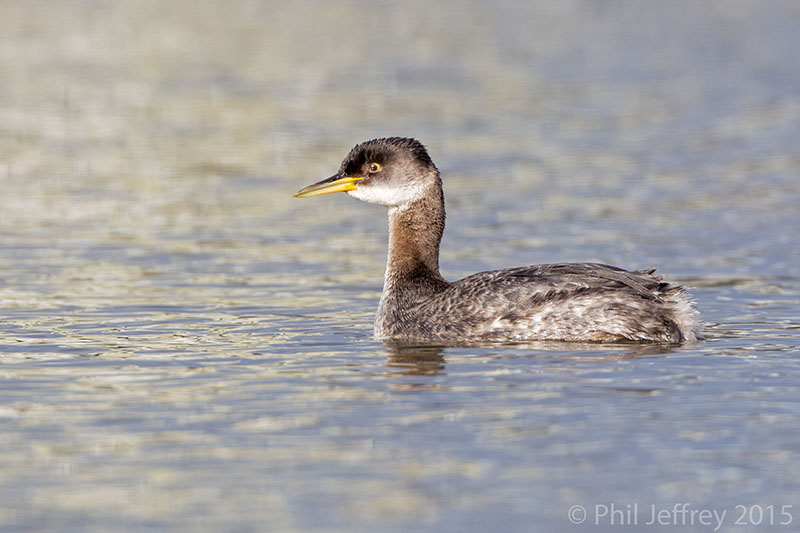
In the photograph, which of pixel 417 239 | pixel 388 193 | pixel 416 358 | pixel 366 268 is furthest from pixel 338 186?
pixel 366 268

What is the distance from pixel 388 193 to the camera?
40.8ft

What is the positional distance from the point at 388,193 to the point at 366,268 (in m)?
2.85

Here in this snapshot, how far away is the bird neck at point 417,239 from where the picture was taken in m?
12.5

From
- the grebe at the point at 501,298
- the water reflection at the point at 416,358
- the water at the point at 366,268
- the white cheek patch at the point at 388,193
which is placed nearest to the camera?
the water at the point at 366,268

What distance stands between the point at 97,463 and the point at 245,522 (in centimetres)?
134

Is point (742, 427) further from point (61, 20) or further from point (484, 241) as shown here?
point (61, 20)

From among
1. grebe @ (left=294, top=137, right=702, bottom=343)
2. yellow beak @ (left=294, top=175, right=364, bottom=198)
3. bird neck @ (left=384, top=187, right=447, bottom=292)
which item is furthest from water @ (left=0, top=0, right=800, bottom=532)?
yellow beak @ (left=294, top=175, right=364, bottom=198)

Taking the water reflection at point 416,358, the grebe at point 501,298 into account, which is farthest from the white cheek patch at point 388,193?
the water reflection at point 416,358

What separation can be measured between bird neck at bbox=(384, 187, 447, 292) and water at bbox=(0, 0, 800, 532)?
2.05 feet

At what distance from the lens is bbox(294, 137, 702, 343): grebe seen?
11.2 meters

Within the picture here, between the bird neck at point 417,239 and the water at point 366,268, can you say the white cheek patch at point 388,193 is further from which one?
the water at point 366,268

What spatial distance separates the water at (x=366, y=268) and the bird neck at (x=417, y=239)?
625 millimetres

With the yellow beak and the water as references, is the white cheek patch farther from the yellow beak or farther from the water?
the water

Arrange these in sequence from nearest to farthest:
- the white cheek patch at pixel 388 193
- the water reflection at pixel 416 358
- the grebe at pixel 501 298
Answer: the water reflection at pixel 416 358
the grebe at pixel 501 298
the white cheek patch at pixel 388 193
